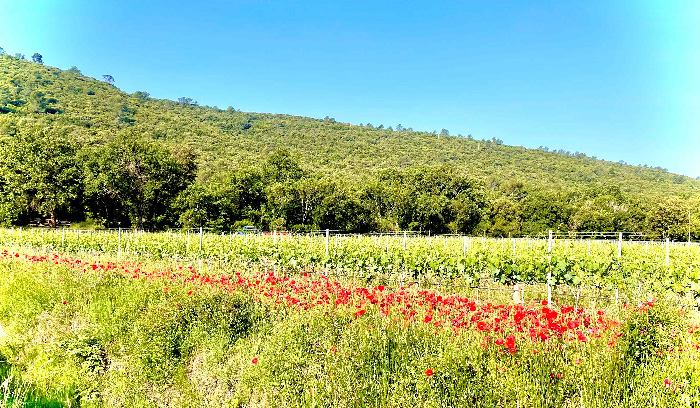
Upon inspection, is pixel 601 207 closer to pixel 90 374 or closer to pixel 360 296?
pixel 360 296

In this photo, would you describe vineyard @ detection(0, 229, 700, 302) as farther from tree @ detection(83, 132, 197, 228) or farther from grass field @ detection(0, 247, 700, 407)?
tree @ detection(83, 132, 197, 228)

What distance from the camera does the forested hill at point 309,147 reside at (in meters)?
49.0

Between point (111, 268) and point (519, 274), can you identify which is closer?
point (111, 268)

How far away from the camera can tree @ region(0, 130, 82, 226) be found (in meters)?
35.5

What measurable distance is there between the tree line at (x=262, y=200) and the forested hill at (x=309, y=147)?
0.45 m

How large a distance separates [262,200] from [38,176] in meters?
19.5

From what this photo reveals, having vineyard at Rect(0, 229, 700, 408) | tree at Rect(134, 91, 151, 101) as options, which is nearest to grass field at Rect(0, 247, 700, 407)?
vineyard at Rect(0, 229, 700, 408)

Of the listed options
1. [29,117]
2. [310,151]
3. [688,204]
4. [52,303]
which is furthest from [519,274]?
[310,151]

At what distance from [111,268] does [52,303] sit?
2.66m

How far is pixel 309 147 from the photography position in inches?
3184

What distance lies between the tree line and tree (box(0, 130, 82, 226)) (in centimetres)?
9

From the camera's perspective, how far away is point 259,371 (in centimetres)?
410

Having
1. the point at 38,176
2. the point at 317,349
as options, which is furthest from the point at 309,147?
the point at 317,349

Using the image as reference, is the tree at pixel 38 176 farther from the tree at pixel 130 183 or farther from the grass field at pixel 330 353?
the grass field at pixel 330 353
